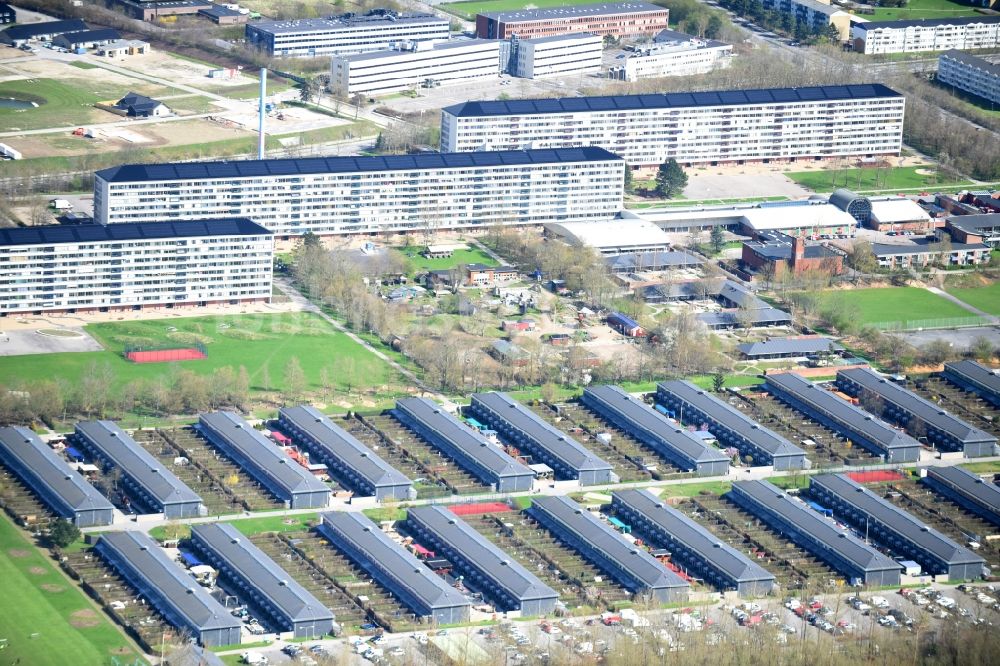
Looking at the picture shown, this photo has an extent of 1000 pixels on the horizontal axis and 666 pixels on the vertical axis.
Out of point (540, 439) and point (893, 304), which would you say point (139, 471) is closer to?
point (540, 439)

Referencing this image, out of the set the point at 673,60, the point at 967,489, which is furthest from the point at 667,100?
the point at 967,489

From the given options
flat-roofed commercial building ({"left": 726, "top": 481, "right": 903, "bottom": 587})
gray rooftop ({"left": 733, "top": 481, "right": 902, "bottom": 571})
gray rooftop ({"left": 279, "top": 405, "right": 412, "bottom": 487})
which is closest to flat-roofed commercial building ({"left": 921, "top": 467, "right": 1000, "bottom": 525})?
flat-roofed commercial building ({"left": 726, "top": 481, "right": 903, "bottom": 587})

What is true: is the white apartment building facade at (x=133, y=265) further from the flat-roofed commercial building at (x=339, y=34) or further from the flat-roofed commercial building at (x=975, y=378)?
the flat-roofed commercial building at (x=339, y=34)

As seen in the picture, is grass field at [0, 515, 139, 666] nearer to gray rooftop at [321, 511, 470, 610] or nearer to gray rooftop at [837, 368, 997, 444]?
gray rooftop at [321, 511, 470, 610]

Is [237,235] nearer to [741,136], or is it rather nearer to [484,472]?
[484,472]

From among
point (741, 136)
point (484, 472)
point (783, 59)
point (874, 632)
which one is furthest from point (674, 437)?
point (783, 59)
